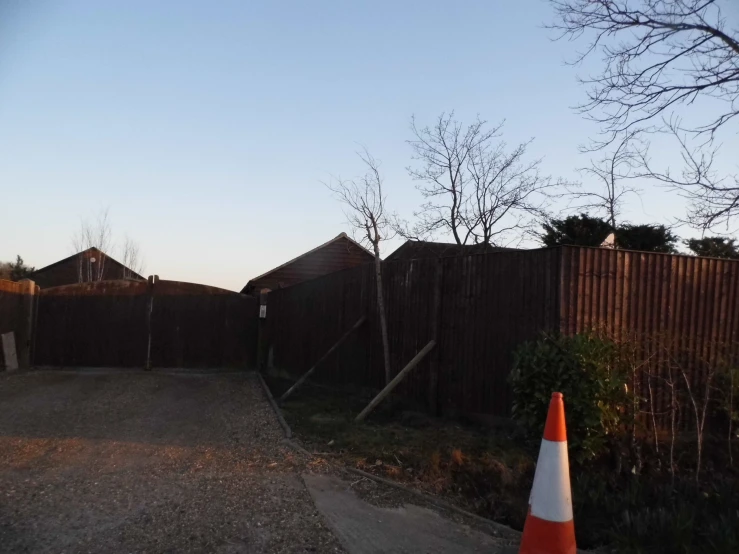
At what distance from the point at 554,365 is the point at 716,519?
1.90 m

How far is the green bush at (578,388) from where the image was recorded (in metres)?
6.26

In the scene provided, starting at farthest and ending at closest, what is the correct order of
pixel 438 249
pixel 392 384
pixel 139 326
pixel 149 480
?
pixel 438 249 → pixel 139 326 → pixel 392 384 → pixel 149 480

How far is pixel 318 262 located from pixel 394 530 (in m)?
26.3

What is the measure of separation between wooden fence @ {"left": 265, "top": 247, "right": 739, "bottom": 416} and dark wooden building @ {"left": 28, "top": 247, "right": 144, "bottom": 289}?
25.1 m

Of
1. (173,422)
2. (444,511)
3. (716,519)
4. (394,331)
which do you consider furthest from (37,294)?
(716,519)

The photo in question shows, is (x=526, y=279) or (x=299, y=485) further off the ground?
(x=526, y=279)

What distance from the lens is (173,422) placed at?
30.7 ft

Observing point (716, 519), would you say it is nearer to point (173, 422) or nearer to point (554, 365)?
point (554, 365)

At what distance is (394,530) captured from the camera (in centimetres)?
511

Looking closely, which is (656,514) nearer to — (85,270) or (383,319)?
(383,319)

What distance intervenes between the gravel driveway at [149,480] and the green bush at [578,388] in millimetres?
2369

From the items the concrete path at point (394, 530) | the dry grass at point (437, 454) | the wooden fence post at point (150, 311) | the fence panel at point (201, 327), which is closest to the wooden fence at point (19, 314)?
the wooden fence post at point (150, 311)

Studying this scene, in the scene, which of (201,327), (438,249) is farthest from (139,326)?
(438,249)

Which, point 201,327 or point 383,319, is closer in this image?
point 383,319
